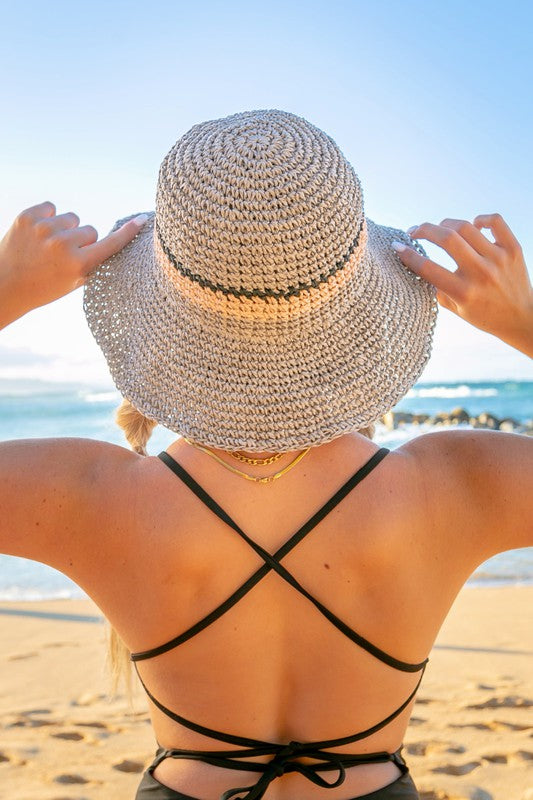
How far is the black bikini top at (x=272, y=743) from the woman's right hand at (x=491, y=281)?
1.11 feet

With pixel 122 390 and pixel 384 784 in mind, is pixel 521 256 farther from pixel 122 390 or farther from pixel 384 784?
pixel 384 784

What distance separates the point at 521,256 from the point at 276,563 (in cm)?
75

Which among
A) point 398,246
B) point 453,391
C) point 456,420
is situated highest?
point 453,391

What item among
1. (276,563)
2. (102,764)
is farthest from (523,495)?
(102,764)

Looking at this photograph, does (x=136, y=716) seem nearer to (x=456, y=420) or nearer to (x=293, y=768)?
(x=293, y=768)

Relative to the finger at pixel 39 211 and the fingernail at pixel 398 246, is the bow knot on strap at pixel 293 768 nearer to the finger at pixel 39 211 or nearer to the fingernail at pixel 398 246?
the fingernail at pixel 398 246

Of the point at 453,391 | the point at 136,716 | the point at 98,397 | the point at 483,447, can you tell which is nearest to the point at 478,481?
the point at 483,447

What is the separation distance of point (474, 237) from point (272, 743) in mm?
1035

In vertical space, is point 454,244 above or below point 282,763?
above

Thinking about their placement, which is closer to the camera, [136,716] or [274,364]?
[274,364]

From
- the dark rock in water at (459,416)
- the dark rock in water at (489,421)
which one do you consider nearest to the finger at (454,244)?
the dark rock in water at (489,421)

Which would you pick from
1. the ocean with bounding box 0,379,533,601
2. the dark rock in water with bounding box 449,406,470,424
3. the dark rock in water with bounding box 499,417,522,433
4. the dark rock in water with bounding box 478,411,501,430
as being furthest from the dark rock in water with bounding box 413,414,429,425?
the dark rock in water with bounding box 499,417,522,433

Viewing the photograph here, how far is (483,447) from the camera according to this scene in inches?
51.0

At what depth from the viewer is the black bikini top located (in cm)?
128
